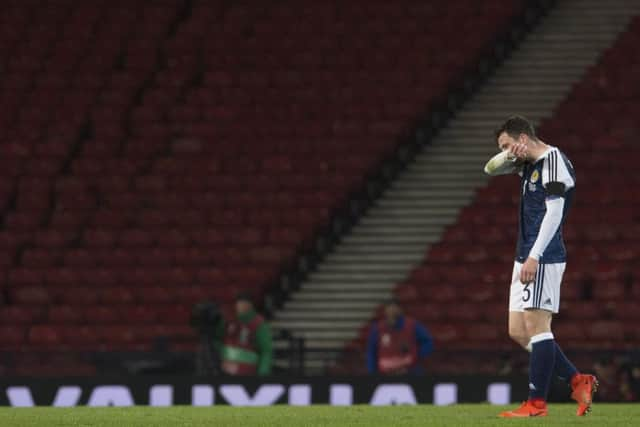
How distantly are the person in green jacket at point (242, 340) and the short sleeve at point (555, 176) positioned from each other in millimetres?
6752

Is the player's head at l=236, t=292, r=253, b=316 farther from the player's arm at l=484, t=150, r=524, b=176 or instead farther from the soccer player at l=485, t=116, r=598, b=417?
the soccer player at l=485, t=116, r=598, b=417

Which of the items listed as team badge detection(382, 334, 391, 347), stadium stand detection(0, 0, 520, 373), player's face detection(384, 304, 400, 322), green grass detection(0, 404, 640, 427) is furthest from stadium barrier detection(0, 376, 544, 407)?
green grass detection(0, 404, 640, 427)

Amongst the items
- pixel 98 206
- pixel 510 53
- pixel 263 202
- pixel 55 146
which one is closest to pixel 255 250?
pixel 263 202

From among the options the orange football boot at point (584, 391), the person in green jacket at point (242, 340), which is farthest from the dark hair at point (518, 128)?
the person in green jacket at point (242, 340)

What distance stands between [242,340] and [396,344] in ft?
4.97

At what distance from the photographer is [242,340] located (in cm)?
1513

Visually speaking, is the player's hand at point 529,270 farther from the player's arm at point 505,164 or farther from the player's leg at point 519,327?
the player's arm at point 505,164

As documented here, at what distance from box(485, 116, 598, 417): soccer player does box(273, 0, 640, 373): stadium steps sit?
6292 millimetres

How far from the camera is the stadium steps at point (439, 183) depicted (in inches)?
704

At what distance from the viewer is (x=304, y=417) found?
28.7 ft

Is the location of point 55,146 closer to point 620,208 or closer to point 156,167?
point 156,167

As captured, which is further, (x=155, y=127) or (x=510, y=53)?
(x=510, y=53)

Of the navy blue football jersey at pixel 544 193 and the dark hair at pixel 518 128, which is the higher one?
the dark hair at pixel 518 128

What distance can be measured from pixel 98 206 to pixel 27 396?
553cm
